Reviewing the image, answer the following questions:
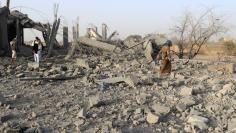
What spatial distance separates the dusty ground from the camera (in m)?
8.47

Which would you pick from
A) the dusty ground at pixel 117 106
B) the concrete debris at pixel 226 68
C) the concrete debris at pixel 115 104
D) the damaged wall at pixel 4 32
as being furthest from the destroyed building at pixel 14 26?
the concrete debris at pixel 226 68

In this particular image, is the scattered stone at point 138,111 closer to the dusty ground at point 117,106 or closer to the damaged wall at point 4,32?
the dusty ground at point 117,106

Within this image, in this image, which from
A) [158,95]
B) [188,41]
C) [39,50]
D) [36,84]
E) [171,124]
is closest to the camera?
[171,124]

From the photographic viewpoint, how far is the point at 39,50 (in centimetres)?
1775

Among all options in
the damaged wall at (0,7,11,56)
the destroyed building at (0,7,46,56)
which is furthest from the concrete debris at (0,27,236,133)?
the destroyed building at (0,7,46,56)

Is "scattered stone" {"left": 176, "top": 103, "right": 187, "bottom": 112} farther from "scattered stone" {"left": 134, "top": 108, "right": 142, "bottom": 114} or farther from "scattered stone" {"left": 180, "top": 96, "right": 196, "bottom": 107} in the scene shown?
"scattered stone" {"left": 134, "top": 108, "right": 142, "bottom": 114}

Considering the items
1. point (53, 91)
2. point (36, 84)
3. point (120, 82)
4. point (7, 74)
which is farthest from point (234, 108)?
point (7, 74)

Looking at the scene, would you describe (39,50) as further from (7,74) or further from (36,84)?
(36,84)

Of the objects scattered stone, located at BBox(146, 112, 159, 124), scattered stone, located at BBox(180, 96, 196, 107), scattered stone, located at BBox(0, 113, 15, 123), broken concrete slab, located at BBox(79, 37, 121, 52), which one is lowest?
scattered stone, located at BBox(0, 113, 15, 123)

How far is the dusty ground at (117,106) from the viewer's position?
27.8 ft

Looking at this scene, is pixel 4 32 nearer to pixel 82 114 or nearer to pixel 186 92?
pixel 186 92

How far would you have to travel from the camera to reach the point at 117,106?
9539 millimetres

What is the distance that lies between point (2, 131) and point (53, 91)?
9.76 feet

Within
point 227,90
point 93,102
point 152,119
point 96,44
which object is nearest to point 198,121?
point 152,119
